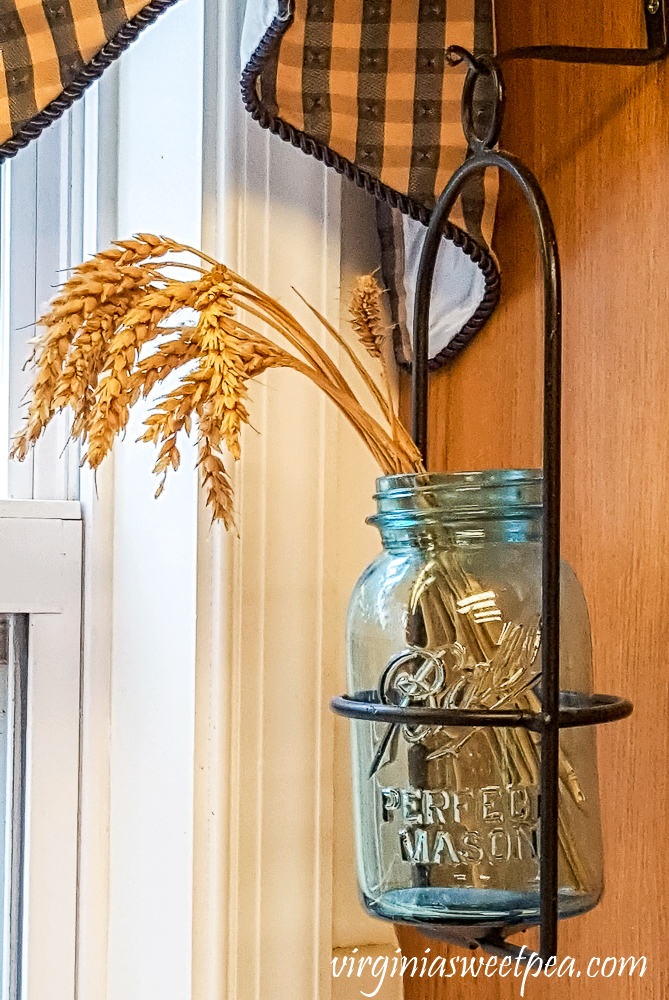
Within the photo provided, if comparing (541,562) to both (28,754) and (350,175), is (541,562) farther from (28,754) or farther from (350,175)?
(28,754)

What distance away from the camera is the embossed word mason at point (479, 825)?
1.94ft

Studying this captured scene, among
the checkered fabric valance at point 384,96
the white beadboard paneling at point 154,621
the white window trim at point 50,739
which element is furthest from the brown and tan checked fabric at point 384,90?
the white window trim at point 50,739

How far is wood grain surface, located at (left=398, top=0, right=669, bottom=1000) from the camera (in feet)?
2.31

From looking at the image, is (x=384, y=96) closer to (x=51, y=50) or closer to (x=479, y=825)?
(x=51, y=50)

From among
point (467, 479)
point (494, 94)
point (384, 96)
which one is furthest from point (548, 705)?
point (384, 96)

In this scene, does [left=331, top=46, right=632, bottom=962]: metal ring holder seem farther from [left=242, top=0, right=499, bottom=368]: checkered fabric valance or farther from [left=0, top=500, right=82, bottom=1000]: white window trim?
[left=0, top=500, right=82, bottom=1000]: white window trim

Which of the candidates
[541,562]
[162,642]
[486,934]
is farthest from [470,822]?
[162,642]

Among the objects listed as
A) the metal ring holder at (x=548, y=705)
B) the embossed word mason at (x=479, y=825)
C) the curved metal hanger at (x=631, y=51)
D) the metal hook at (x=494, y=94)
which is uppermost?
the curved metal hanger at (x=631, y=51)

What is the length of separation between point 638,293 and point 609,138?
0.13m

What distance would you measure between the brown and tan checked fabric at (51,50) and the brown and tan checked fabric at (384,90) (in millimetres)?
123

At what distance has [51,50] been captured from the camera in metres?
0.63

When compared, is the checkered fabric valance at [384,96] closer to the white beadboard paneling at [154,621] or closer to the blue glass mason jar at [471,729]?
the white beadboard paneling at [154,621]

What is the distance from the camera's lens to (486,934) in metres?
0.56

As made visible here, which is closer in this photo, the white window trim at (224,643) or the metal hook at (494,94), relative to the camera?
the metal hook at (494,94)
